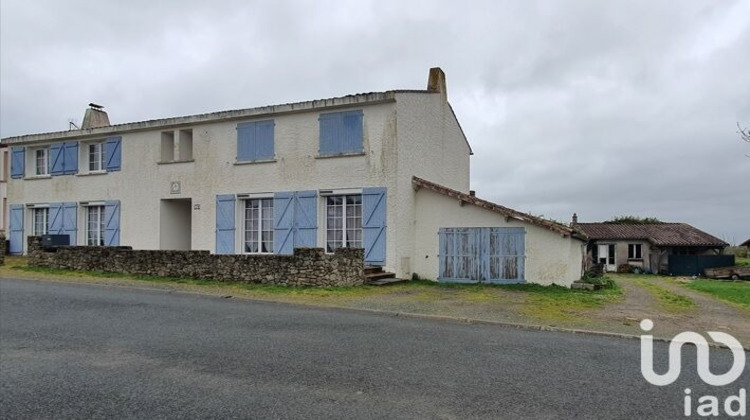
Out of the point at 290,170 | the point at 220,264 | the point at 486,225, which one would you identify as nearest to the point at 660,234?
the point at 486,225

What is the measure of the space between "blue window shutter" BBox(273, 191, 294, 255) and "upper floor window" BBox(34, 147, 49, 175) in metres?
12.1

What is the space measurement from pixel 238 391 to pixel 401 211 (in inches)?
467

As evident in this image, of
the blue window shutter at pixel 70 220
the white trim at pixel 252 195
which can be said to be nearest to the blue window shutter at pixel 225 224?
the white trim at pixel 252 195

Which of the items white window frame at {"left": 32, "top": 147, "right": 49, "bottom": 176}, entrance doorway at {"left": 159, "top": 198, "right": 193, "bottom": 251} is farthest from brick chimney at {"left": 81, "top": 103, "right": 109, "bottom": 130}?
entrance doorway at {"left": 159, "top": 198, "right": 193, "bottom": 251}

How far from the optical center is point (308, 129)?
1838 cm

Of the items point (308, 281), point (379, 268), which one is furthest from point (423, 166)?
point (308, 281)

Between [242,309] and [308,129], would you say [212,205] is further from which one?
[242,309]

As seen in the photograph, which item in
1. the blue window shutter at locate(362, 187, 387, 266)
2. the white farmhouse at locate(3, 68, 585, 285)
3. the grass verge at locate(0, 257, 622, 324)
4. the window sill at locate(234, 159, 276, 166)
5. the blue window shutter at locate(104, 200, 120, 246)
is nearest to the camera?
the grass verge at locate(0, 257, 622, 324)

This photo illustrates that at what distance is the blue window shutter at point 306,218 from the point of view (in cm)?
1803

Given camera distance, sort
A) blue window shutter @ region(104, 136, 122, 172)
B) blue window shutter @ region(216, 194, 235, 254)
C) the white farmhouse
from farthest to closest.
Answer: blue window shutter @ region(104, 136, 122, 172) → blue window shutter @ region(216, 194, 235, 254) → the white farmhouse

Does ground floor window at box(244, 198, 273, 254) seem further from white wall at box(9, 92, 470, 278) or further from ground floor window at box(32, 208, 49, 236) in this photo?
ground floor window at box(32, 208, 49, 236)

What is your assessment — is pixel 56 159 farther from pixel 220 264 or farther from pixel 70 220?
pixel 220 264

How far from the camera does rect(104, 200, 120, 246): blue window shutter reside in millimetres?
21594

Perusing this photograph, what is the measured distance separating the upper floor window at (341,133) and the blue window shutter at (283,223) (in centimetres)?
204
